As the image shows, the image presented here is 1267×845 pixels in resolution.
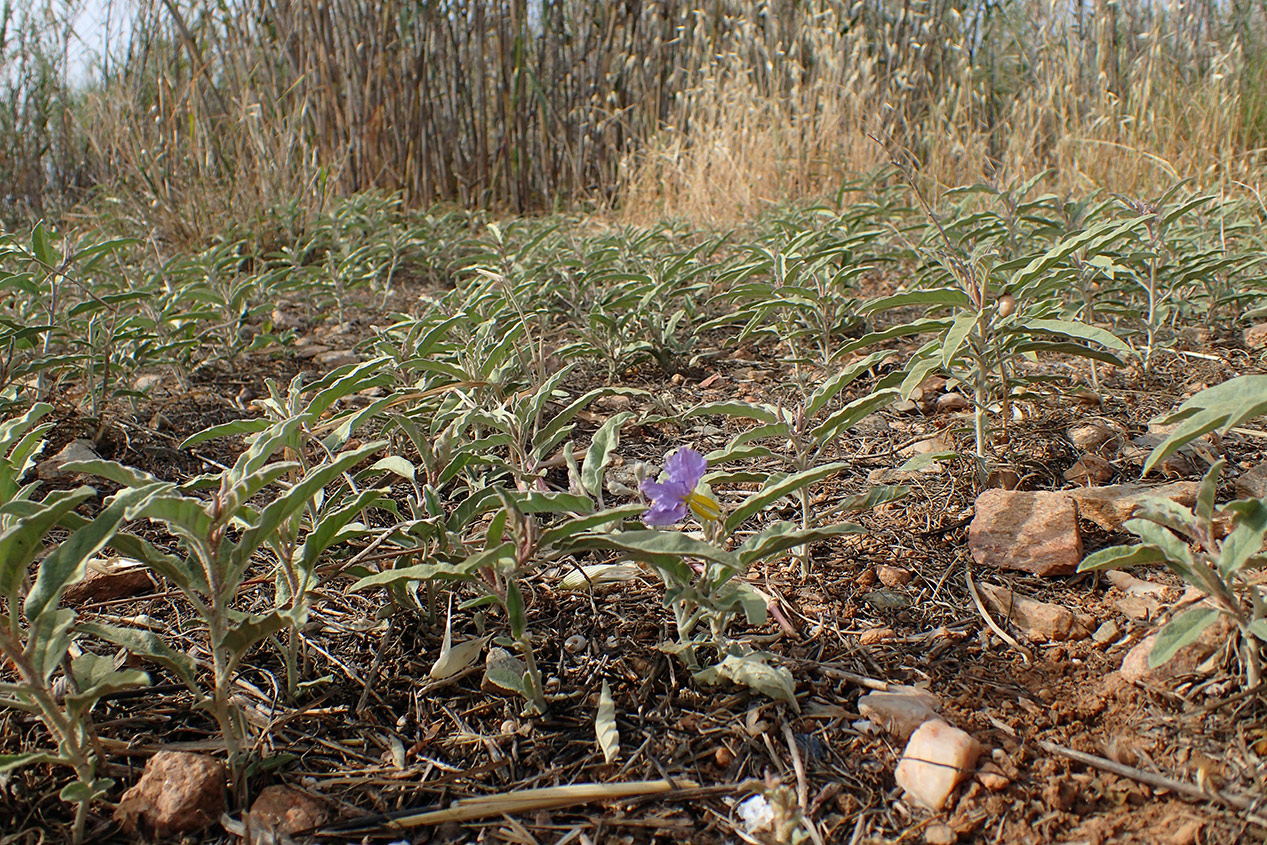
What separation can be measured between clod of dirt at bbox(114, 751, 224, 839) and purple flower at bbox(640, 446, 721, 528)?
21.6 inches

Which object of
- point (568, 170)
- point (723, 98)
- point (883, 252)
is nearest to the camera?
point (883, 252)

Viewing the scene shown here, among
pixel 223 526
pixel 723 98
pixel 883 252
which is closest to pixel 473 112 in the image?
pixel 723 98

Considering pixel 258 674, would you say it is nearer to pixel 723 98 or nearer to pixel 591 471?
pixel 591 471

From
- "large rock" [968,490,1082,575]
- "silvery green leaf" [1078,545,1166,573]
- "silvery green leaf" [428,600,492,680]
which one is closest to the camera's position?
"silvery green leaf" [1078,545,1166,573]

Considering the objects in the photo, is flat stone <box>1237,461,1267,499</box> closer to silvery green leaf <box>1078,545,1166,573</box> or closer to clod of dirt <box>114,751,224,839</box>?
silvery green leaf <box>1078,545,1166,573</box>

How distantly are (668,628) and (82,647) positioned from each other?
836mm

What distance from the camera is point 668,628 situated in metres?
1.23

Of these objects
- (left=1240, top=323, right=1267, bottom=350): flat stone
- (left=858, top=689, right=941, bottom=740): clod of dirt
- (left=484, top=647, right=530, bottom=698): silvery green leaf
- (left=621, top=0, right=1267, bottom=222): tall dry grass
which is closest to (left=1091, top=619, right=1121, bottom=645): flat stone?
(left=858, top=689, right=941, bottom=740): clod of dirt

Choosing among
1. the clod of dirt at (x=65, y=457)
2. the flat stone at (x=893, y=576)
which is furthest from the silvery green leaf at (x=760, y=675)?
the clod of dirt at (x=65, y=457)

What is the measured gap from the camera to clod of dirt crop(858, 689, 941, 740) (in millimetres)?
1014

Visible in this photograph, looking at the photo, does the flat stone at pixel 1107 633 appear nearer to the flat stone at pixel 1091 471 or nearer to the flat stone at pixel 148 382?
the flat stone at pixel 1091 471

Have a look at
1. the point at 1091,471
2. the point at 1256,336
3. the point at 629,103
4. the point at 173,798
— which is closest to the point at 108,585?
the point at 173,798

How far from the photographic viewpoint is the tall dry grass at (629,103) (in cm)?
475

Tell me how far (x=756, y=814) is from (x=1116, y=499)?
0.84 metres
